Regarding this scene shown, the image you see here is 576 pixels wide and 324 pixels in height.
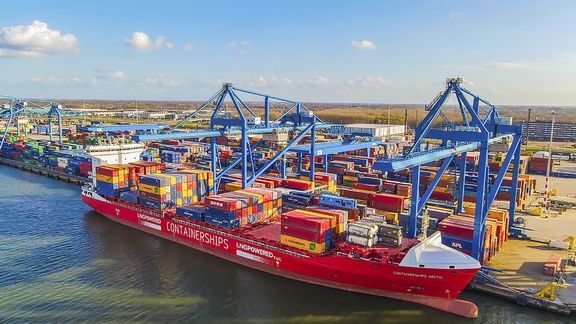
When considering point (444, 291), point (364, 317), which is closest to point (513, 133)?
point (444, 291)

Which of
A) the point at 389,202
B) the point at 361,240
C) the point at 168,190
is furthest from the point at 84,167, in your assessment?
the point at 361,240

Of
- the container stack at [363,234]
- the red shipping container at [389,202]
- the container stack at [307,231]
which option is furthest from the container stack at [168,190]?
the container stack at [363,234]

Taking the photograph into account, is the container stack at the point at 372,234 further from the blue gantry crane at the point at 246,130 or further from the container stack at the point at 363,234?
the blue gantry crane at the point at 246,130

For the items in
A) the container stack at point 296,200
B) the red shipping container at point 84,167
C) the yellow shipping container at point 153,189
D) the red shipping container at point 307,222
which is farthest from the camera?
the red shipping container at point 84,167

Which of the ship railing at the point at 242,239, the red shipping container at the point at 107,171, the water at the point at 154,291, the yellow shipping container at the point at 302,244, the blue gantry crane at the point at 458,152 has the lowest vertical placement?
the water at the point at 154,291

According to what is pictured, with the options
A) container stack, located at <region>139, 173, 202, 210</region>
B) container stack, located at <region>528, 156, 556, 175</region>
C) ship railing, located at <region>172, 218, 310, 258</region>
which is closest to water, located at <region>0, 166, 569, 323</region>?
ship railing, located at <region>172, 218, 310, 258</region>

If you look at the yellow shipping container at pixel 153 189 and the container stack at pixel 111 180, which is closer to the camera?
the yellow shipping container at pixel 153 189

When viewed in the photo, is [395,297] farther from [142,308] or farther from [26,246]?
[26,246]

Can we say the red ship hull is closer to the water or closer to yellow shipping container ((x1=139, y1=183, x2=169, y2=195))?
the water
